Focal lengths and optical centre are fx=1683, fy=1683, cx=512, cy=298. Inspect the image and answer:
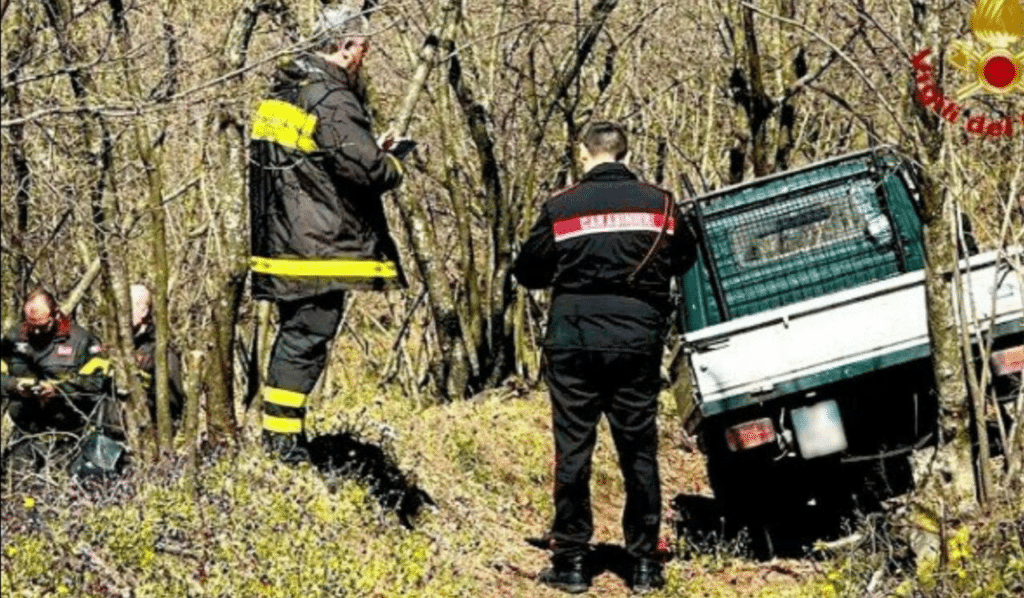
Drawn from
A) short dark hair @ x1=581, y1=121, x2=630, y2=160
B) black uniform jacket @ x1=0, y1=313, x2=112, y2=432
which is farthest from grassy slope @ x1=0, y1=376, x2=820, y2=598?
short dark hair @ x1=581, y1=121, x2=630, y2=160

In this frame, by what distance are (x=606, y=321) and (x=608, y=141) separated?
84 cm

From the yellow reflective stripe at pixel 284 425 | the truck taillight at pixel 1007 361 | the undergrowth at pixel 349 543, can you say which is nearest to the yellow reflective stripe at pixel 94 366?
the undergrowth at pixel 349 543

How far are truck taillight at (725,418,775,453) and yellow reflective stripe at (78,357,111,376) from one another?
330 centimetres

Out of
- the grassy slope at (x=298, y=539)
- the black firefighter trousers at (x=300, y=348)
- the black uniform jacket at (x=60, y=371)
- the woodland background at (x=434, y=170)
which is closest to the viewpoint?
the grassy slope at (x=298, y=539)

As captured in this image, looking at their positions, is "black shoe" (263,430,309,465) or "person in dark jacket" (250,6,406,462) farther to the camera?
"black shoe" (263,430,309,465)

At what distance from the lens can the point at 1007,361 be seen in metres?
8.46

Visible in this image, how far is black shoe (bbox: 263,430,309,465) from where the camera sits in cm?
798

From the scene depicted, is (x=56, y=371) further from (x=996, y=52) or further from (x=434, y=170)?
(x=434, y=170)

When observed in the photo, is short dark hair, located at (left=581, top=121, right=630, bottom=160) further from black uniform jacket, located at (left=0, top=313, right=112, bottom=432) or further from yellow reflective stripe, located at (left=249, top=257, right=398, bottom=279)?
black uniform jacket, located at (left=0, top=313, right=112, bottom=432)

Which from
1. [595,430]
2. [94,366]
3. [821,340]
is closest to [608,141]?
[595,430]

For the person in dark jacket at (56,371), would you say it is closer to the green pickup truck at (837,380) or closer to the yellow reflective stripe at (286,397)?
the yellow reflective stripe at (286,397)

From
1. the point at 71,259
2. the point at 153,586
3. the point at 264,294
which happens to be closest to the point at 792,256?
the point at 264,294

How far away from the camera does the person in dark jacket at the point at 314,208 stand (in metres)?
7.72

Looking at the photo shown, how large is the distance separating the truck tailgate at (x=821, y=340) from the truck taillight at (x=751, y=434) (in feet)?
0.41
